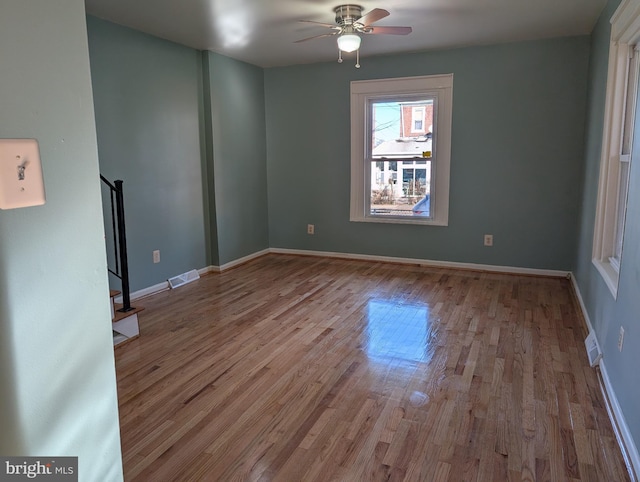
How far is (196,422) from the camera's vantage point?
7.22 feet

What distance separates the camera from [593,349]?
282 centimetres

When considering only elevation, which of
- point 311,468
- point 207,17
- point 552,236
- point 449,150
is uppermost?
point 207,17

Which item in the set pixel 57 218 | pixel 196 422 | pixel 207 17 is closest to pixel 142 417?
pixel 196 422

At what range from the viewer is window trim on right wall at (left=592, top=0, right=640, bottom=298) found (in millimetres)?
2828

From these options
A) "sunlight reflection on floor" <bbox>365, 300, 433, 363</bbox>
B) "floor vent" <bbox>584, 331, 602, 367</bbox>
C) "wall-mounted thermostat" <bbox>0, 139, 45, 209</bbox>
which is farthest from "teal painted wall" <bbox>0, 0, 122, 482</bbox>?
"floor vent" <bbox>584, 331, 602, 367</bbox>

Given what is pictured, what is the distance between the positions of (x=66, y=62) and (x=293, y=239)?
16.9 ft

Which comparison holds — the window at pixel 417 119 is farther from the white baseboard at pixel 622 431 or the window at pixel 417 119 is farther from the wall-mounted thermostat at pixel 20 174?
the wall-mounted thermostat at pixel 20 174

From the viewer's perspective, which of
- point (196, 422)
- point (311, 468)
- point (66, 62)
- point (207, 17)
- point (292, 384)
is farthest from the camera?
point (207, 17)

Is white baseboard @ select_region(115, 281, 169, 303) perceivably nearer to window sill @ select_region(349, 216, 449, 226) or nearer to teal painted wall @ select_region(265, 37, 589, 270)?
teal painted wall @ select_region(265, 37, 589, 270)

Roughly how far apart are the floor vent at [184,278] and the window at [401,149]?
2036mm

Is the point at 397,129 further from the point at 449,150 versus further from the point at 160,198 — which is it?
the point at 160,198

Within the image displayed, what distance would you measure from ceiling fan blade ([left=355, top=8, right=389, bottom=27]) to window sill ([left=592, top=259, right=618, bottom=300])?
2.28 m

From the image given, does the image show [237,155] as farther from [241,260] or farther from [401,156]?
[401,156]

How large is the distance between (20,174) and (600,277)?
321cm
